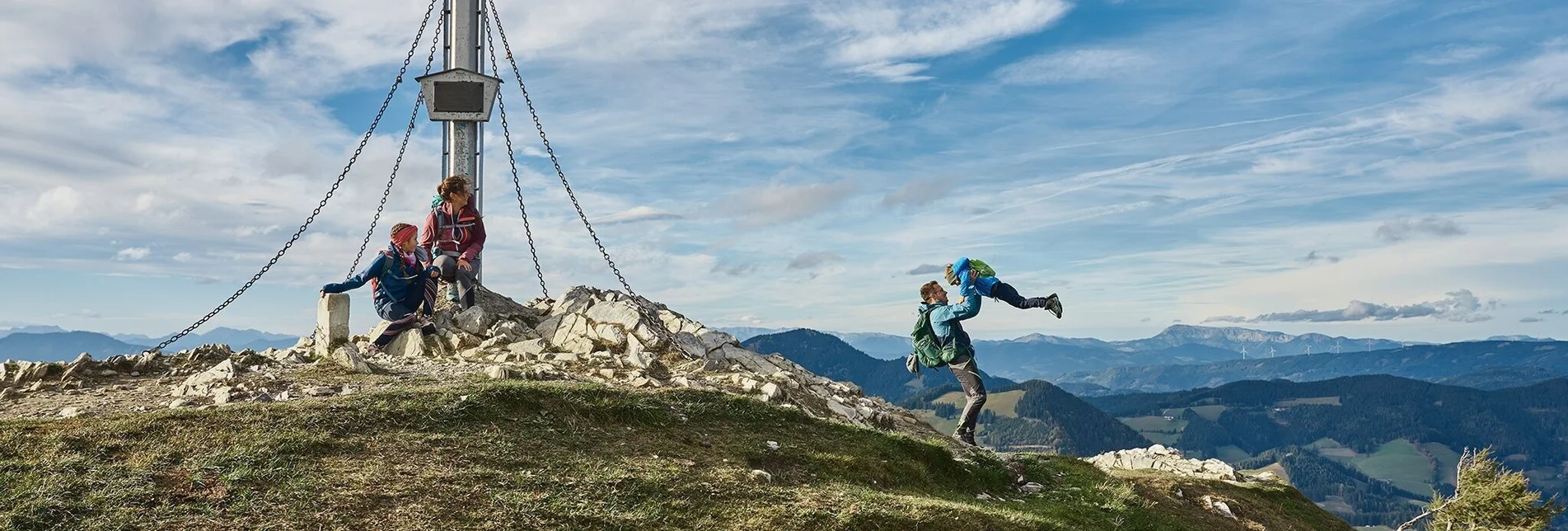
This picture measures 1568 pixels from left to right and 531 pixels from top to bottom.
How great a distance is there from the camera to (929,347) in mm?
16969

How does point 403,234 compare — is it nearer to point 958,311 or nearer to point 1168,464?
point 958,311

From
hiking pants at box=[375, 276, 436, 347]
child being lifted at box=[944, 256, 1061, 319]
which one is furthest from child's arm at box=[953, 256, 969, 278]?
hiking pants at box=[375, 276, 436, 347]

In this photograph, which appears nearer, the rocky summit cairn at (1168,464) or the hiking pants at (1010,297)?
the hiking pants at (1010,297)

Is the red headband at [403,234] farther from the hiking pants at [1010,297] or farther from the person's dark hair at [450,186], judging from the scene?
the hiking pants at [1010,297]

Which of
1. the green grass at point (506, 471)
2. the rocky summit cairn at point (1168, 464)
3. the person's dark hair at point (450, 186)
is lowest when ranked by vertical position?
the rocky summit cairn at point (1168, 464)

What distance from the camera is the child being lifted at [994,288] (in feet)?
54.6

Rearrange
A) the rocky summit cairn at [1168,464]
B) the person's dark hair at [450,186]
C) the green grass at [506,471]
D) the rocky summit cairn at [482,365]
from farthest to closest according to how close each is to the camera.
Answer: the person's dark hair at [450,186] → the rocky summit cairn at [1168,464] → the rocky summit cairn at [482,365] → the green grass at [506,471]

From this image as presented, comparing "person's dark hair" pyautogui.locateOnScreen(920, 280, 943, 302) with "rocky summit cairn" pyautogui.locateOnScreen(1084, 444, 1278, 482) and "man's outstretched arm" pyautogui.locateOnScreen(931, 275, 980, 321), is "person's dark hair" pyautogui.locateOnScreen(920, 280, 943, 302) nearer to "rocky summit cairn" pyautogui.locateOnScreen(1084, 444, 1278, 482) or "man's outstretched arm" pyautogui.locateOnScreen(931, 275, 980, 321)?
"man's outstretched arm" pyautogui.locateOnScreen(931, 275, 980, 321)

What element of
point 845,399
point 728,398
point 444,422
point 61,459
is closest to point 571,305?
point 845,399

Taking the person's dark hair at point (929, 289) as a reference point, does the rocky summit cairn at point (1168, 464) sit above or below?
below

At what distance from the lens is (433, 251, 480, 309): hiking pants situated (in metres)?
19.4

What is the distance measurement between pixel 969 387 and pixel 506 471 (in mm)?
9641

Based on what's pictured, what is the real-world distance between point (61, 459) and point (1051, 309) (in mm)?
14007

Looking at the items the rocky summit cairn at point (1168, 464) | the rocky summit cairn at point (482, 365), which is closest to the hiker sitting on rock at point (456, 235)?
the rocky summit cairn at point (482, 365)
